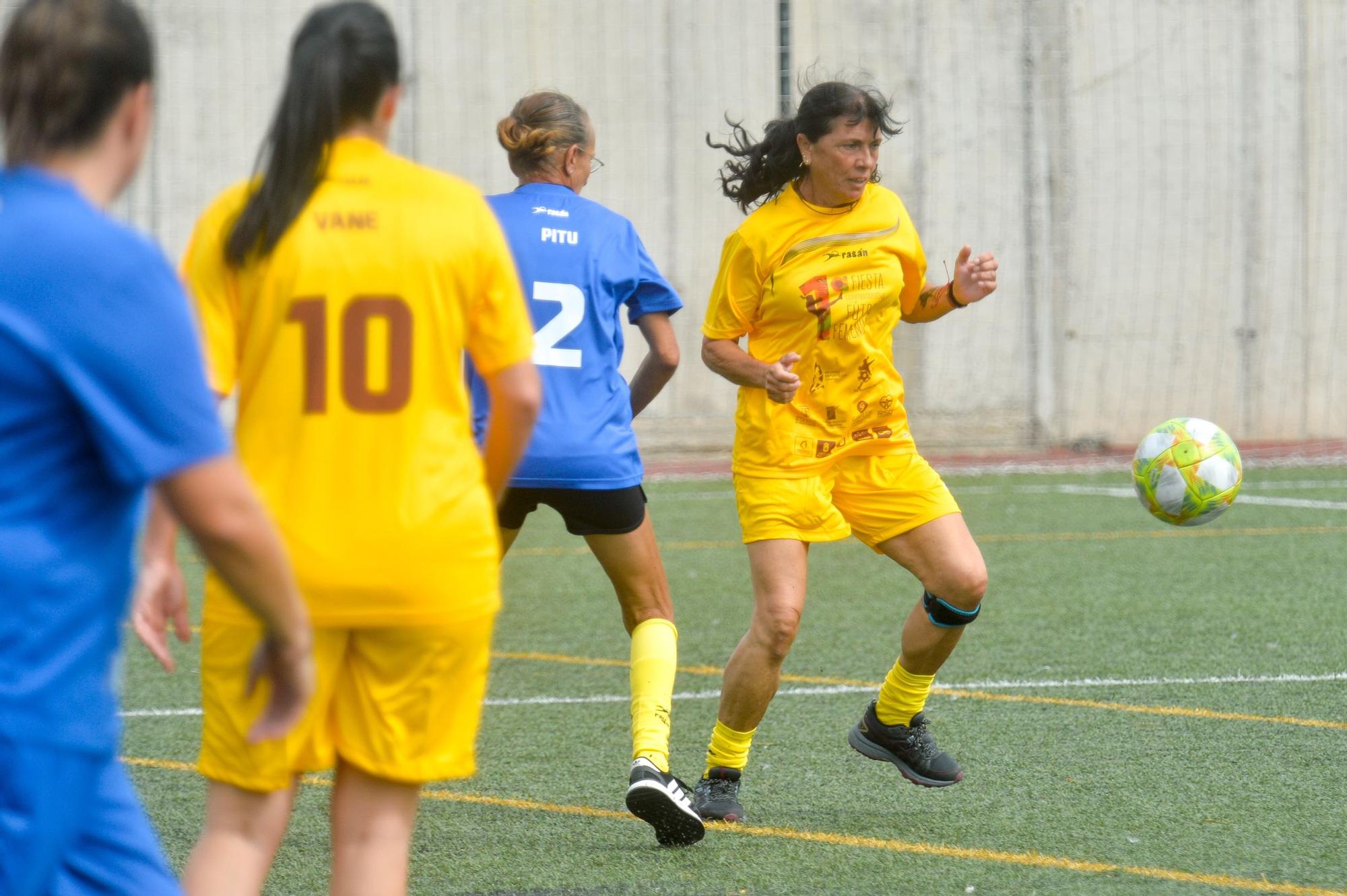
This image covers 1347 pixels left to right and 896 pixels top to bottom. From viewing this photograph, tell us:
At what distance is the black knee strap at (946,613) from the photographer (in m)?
4.98

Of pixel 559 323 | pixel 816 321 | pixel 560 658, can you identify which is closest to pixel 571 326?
pixel 559 323

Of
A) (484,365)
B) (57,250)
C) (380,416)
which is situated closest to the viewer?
(57,250)

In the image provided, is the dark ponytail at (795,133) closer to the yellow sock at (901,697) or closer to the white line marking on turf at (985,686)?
the yellow sock at (901,697)

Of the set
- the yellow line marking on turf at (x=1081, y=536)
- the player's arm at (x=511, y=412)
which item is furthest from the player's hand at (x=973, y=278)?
the yellow line marking on turf at (x=1081, y=536)

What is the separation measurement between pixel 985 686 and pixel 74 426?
190 inches

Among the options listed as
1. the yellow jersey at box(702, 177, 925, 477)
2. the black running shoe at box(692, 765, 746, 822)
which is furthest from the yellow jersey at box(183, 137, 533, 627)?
the yellow jersey at box(702, 177, 925, 477)

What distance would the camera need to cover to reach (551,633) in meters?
7.68

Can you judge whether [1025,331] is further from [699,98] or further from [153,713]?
[153,713]

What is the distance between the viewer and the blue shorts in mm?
2006

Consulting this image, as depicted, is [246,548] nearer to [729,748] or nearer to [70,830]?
[70,830]

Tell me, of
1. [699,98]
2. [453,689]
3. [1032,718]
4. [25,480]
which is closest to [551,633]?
[1032,718]

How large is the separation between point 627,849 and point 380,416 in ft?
7.02

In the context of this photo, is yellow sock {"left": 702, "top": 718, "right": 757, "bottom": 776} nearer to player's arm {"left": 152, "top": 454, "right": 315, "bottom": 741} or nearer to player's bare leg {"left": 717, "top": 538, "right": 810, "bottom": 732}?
player's bare leg {"left": 717, "top": 538, "right": 810, "bottom": 732}

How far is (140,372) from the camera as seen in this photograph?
6.30ft
